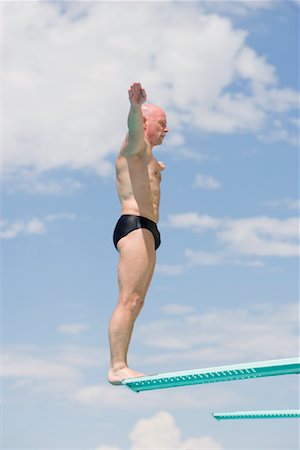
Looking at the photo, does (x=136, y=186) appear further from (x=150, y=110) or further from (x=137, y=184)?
(x=150, y=110)

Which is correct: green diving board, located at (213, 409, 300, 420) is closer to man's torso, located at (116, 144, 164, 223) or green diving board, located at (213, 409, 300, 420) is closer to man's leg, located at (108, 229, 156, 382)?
man's leg, located at (108, 229, 156, 382)

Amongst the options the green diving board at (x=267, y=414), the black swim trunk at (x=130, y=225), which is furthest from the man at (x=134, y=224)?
the green diving board at (x=267, y=414)

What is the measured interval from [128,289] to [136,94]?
7.36ft

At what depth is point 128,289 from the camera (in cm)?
905

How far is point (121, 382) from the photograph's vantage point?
8.82m

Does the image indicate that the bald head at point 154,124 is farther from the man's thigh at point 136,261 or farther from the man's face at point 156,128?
the man's thigh at point 136,261

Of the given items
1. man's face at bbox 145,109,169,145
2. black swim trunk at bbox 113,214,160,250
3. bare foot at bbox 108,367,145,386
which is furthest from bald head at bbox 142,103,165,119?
bare foot at bbox 108,367,145,386

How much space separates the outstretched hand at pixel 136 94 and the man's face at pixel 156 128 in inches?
31.4

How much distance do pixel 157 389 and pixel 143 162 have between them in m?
2.69

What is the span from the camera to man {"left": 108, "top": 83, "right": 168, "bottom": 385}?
894cm

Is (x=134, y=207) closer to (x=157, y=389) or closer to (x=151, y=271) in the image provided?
(x=151, y=271)


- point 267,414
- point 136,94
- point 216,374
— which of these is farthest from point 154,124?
point 267,414

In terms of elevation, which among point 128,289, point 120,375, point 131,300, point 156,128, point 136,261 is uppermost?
point 156,128

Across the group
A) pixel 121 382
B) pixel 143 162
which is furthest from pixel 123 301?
pixel 143 162
